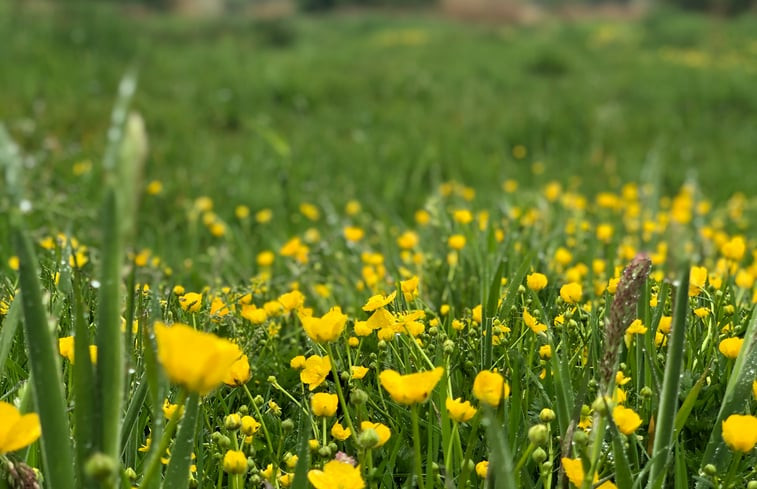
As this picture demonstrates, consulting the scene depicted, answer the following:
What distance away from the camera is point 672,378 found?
0.91 metres

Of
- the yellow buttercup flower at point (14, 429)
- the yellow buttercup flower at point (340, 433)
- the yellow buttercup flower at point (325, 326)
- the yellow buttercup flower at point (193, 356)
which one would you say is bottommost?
the yellow buttercup flower at point (340, 433)

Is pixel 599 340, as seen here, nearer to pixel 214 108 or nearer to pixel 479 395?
pixel 479 395

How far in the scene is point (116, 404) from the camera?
0.78m

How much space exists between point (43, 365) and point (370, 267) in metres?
1.42

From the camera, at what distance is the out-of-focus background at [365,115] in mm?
3957

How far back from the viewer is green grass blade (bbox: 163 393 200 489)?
855 millimetres

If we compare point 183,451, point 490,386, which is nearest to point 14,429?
point 183,451

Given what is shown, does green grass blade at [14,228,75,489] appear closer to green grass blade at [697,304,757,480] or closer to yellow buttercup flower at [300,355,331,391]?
yellow buttercup flower at [300,355,331,391]

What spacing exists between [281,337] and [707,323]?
0.82 m

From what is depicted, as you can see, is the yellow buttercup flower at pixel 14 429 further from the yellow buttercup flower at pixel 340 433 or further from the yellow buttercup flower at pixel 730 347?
the yellow buttercup flower at pixel 730 347

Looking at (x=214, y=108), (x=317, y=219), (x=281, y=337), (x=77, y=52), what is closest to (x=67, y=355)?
(x=281, y=337)

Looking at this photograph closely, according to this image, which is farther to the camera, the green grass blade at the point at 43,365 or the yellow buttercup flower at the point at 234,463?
the yellow buttercup flower at the point at 234,463

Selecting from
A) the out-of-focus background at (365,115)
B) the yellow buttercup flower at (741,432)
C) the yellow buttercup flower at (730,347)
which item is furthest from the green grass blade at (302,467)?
the out-of-focus background at (365,115)

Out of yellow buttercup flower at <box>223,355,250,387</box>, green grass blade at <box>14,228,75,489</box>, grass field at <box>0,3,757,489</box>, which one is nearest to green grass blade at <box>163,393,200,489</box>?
grass field at <box>0,3,757,489</box>
